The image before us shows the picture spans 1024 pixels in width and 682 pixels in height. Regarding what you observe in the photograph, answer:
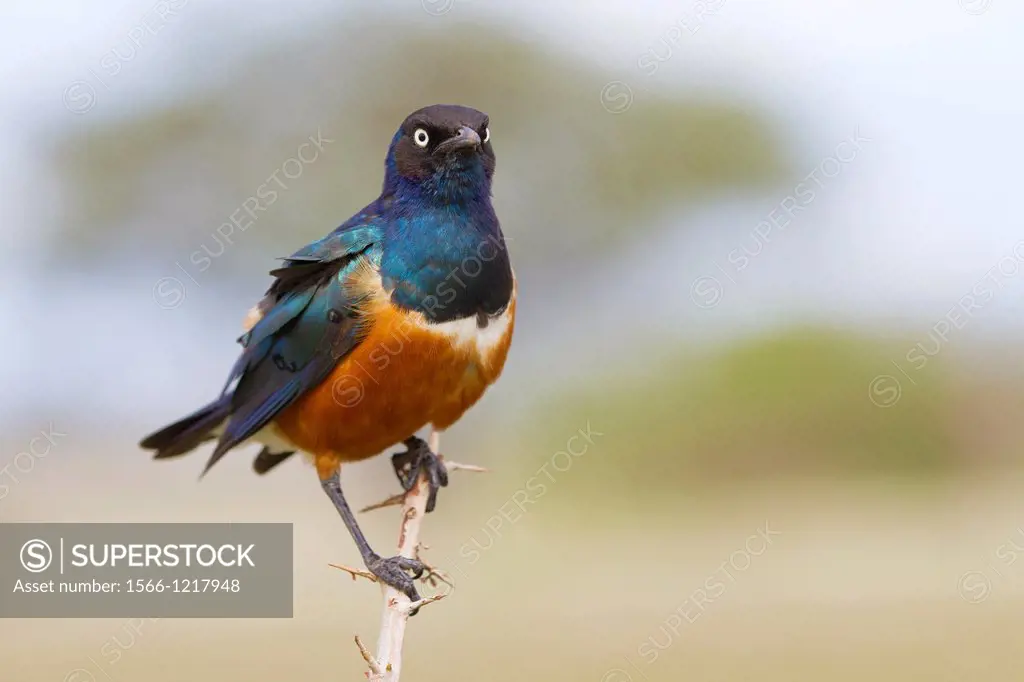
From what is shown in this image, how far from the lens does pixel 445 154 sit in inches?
214

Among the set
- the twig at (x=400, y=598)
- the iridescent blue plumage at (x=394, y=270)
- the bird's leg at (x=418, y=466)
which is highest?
the iridescent blue plumage at (x=394, y=270)

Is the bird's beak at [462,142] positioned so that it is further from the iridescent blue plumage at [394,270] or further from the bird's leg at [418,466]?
the bird's leg at [418,466]

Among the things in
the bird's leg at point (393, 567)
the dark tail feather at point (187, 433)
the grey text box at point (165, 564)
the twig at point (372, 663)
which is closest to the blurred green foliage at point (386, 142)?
the grey text box at point (165, 564)

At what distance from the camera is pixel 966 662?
17.8 metres

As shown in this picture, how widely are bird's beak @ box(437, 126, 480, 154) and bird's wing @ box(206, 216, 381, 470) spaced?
0.55m

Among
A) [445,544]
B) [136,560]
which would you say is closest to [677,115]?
[445,544]

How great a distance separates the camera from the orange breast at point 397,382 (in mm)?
5359

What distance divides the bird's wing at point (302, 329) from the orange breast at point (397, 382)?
9 centimetres

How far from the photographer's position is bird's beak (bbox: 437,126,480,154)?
208 inches

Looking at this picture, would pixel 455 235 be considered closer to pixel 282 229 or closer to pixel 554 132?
pixel 282 229

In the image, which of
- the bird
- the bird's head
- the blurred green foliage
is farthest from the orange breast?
the blurred green foliage

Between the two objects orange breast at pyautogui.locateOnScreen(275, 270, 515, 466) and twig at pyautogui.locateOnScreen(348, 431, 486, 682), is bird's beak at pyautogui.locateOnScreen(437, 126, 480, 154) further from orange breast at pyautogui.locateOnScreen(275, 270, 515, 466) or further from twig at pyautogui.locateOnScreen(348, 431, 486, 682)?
twig at pyautogui.locateOnScreen(348, 431, 486, 682)

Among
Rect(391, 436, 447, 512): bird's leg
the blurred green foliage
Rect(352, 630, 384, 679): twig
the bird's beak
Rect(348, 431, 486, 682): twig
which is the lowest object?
Rect(352, 630, 384, 679): twig

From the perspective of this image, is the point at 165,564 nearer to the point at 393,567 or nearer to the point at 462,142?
the point at 393,567
